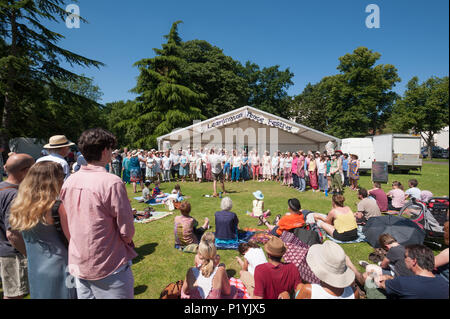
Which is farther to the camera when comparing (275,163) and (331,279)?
(275,163)

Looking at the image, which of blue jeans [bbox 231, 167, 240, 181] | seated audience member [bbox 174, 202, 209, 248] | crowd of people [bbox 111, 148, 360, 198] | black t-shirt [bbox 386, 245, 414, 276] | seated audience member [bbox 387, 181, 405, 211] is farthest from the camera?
blue jeans [bbox 231, 167, 240, 181]

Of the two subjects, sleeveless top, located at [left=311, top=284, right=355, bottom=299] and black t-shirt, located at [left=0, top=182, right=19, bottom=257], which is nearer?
sleeveless top, located at [left=311, top=284, right=355, bottom=299]

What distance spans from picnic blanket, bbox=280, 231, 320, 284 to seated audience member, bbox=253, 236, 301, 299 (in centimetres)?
85

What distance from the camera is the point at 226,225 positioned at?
4.71m

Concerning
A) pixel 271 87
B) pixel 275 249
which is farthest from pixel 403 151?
pixel 271 87

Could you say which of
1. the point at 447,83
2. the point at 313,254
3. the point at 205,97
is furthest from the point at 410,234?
the point at 205,97

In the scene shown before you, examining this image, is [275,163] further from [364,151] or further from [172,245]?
[172,245]

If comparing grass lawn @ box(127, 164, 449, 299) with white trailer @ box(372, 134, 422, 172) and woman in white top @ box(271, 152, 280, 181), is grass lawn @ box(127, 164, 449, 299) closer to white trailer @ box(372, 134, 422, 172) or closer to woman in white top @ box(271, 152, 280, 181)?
woman in white top @ box(271, 152, 280, 181)

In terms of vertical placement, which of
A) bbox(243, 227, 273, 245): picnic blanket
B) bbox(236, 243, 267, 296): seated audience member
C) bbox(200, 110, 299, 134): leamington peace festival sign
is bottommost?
bbox(243, 227, 273, 245): picnic blanket

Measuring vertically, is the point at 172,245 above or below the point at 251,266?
below

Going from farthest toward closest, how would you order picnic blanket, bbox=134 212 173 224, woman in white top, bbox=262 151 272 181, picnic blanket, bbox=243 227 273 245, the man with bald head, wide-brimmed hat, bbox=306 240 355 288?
woman in white top, bbox=262 151 272 181 < picnic blanket, bbox=134 212 173 224 < picnic blanket, bbox=243 227 273 245 < the man with bald head < wide-brimmed hat, bbox=306 240 355 288

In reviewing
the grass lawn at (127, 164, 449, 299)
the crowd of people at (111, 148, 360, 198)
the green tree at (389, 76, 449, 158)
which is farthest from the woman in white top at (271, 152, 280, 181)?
the green tree at (389, 76, 449, 158)

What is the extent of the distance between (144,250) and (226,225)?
1.95 m

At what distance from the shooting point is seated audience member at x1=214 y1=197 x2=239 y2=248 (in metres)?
4.70
